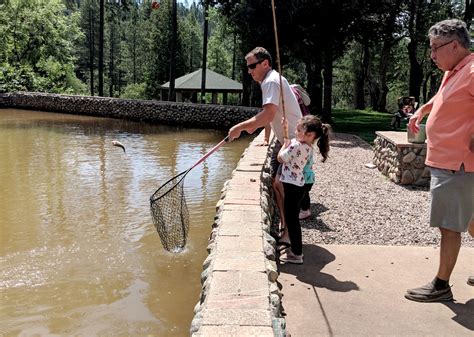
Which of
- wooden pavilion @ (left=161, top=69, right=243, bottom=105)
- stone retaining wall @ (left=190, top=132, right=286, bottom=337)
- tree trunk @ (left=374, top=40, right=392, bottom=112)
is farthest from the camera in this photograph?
wooden pavilion @ (left=161, top=69, right=243, bottom=105)

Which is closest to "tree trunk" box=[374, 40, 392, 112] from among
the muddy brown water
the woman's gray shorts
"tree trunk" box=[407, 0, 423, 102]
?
"tree trunk" box=[407, 0, 423, 102]

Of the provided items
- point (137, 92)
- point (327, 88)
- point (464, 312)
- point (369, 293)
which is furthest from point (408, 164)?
point (137, 92)

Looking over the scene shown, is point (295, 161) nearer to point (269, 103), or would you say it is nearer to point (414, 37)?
point (269, 103)

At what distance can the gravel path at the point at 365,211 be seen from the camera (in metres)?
4.50

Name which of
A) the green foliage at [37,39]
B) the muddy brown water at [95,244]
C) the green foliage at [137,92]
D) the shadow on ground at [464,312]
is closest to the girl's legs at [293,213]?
the muddy brown water at [95,244]

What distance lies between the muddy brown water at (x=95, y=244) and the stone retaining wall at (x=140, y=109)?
619 cm

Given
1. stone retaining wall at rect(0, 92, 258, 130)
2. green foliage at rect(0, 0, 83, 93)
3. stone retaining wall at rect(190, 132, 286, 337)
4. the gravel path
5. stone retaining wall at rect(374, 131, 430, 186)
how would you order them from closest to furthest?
stone retaining wall at rect(190, 132, 286, 337) < the gravel path < stone retaining wall at rect(374, 131, 430, 186) < stone retaining wall at rect(0, 92, 258, 130) < green foliage at rect(0, 0, 83, 93)

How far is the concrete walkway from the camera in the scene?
2.66 meters

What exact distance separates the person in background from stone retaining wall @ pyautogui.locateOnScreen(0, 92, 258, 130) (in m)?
13.8

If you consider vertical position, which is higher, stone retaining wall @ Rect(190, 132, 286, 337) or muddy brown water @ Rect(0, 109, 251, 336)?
stone retaining wall @ Rect(190, 132, 286, 337)

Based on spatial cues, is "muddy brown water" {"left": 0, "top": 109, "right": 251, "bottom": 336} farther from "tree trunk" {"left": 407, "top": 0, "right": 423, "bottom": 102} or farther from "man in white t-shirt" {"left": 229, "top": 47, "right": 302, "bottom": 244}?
"tree trunk" {"left": 407, "top": 0, "right": 423, "bottom": 102}

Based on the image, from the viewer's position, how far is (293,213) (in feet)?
11.6

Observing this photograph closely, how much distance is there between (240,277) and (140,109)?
17.8 metres

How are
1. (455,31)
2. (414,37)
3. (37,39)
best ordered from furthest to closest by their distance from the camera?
(37,39) < (414,37) < (455,31)
